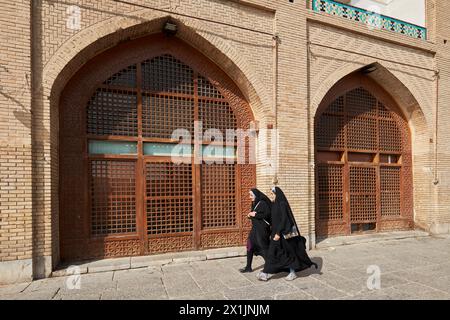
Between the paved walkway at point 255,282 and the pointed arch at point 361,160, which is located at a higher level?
the pointed arch at point 361,160

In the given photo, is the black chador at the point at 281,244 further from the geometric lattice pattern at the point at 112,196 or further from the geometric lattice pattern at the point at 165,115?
the geometric lattice pattern at the point at 112,196

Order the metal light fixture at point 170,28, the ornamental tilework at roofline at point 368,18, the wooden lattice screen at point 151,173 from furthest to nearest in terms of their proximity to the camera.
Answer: the ornamental tilework at roofline at point 368,18, the metal light fixture at point 170,28, the wooden lattice screen at point 151,173

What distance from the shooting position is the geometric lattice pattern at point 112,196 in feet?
16.8

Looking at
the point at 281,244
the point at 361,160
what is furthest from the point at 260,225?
the point at 361,160

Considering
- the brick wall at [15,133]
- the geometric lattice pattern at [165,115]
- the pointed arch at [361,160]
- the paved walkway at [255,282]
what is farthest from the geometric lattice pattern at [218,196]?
the brick wall at [15,133]

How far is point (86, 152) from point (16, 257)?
200 centimetres

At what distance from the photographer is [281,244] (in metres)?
4.18

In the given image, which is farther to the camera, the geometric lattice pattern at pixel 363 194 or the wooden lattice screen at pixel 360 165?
the geometric lattice pattern at pixel 363 194

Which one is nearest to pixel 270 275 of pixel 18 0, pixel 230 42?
pixel 230 42

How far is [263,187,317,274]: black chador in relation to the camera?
13.4 feet

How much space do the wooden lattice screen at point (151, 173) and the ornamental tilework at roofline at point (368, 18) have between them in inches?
140

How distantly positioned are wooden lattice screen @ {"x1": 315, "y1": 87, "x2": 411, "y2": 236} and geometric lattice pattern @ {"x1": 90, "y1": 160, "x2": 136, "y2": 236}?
4591mm

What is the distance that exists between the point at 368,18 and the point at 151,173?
6893 millimetres

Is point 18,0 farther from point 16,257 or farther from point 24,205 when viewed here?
point 16,257
